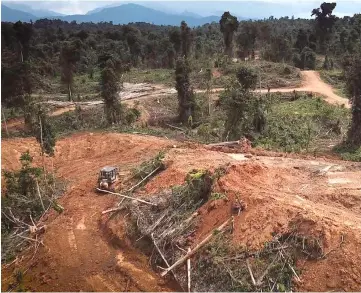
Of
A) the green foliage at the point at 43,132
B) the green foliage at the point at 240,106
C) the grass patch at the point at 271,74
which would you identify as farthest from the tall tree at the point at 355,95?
the grass patch at the point at 271,74

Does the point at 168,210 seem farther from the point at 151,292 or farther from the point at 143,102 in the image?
the point at 143,102

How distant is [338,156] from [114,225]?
12.0 meters

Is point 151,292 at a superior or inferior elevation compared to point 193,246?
inferior

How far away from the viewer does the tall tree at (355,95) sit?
74.9ft

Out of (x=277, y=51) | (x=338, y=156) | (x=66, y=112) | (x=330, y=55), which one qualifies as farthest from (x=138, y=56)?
(x=338, y=156)

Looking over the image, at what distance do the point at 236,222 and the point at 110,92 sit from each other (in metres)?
16.5

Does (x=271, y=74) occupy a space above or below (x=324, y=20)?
below

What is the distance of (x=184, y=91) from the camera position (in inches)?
1280

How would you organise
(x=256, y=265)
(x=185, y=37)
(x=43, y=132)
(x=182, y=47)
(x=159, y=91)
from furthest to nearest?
(x=182, y=47) → (x=185, y=37) → (x=159, y=91) → (x=43, y=132) → (x=256, y=265)

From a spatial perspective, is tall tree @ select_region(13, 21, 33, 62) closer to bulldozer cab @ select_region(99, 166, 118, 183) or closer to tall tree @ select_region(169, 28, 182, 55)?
tall tree @ select_region(169, 28, 182, 55)

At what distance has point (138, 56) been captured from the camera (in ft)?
220

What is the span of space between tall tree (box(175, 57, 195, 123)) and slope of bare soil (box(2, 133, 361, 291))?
13.7 meters

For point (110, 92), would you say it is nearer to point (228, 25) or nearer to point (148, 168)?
point (148, 168)

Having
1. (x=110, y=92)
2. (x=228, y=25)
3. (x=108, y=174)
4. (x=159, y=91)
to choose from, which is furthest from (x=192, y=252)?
(x=228, y=25)
